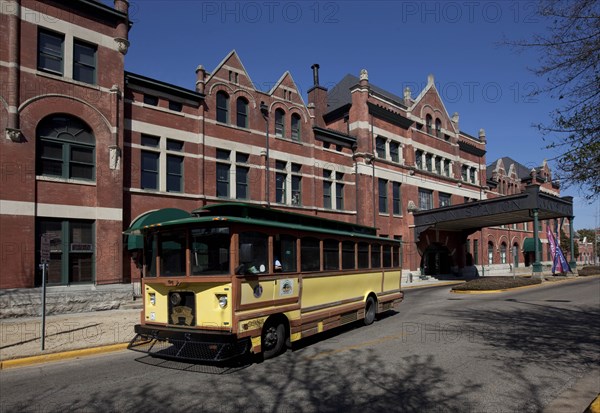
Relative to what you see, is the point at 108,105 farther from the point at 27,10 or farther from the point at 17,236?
the point at 17,236

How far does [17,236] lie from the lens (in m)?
15.7

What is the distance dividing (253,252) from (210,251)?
864mm

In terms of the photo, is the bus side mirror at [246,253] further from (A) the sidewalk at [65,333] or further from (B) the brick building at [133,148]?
(B) the brick building at [133,148]

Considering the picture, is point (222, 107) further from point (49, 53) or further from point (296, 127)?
point (49, 53)

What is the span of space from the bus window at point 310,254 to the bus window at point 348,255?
4.52ft

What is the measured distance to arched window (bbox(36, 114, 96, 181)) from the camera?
16.8 metres

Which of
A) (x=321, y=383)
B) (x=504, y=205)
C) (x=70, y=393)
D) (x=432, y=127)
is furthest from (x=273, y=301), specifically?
(x=432, y=127)

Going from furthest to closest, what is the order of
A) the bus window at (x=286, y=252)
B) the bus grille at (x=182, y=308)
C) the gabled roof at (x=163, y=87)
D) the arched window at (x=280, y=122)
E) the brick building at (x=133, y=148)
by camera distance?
the arched window at (x=280, y=122), the gabled roof at (x=163, y=87), the brick building at (x=133, y=148), the bus window at (x=286, y=252), the bus grille at (x=182, y=308)

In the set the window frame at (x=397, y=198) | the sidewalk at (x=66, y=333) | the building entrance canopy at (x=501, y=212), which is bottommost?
the sidewalk at (x=66, y=333)

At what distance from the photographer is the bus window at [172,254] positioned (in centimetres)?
857

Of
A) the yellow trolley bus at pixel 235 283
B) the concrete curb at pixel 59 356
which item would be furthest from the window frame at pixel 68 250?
the yellow trolley bus at pixel 235 283

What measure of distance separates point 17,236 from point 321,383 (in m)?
13.9

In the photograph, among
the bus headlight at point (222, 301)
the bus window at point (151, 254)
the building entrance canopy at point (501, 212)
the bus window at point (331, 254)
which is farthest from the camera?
the building entrance canopy at point (501, 212)

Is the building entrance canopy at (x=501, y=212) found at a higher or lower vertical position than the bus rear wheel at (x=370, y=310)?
higher
